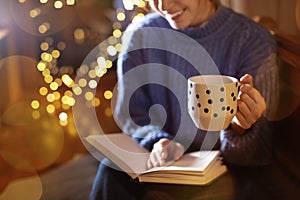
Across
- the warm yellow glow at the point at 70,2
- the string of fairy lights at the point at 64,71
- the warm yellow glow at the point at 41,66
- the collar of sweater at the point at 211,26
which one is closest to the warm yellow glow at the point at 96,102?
the string of fairy lights at the point at 64,71

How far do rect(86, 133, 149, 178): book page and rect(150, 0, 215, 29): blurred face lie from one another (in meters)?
0.32

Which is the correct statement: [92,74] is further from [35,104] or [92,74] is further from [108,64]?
[35,104]

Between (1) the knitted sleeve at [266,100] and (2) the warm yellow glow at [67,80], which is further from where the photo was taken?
(2) the warm yellow glow at [67,80]

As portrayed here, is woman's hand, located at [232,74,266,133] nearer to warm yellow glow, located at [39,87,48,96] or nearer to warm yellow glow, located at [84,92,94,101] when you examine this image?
warm yellow glow, located at [84,92,94,101]

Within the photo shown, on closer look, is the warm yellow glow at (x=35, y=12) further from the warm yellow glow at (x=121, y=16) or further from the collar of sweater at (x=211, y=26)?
the collar of sweater at (x=211, y=26)

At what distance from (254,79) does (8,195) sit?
0.71 metres

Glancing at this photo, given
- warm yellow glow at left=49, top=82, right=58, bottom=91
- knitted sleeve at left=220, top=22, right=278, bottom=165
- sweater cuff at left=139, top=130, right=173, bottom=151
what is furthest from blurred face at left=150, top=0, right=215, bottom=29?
warm yellow glow at left=49, top=82, right=58, bottom=91

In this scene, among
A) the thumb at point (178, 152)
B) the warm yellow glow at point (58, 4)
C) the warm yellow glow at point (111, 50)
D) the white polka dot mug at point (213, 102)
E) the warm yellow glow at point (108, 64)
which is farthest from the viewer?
the warm yellow glow at point (58, 4)

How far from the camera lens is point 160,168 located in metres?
0.96

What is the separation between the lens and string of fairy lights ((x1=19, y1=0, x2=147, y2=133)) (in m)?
2.54

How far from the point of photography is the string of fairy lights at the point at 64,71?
2541 millimetres

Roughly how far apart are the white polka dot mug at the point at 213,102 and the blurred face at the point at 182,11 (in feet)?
1.02

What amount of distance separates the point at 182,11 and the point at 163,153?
36cm

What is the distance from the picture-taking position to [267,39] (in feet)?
3.92
